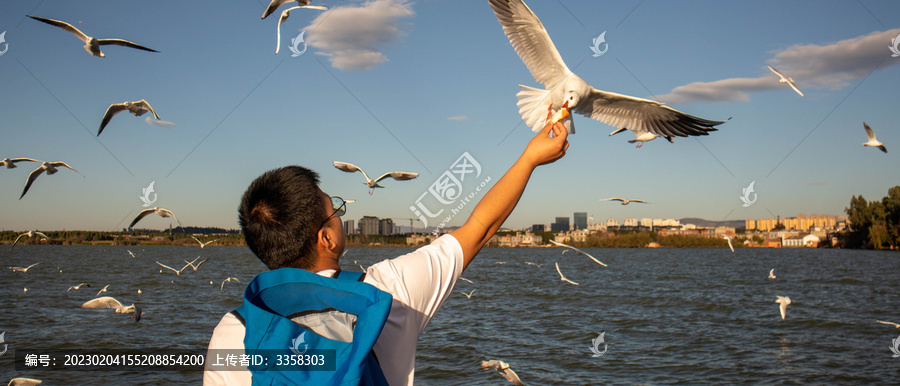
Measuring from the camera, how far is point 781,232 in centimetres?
15588

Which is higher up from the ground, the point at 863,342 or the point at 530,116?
the point at 530,116

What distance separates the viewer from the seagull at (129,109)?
8.84 metres

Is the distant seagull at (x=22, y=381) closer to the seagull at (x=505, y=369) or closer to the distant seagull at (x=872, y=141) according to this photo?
the seagull at (x=505, y=369)

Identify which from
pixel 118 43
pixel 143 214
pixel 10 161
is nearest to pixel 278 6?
pixel 118 43

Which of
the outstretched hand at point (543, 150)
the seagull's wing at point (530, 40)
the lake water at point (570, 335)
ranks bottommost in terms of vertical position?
the lake water at point (570, 335)

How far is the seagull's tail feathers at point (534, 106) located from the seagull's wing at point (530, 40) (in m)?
0.25

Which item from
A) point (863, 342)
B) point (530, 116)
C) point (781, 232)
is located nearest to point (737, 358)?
Result: point (863, 342)

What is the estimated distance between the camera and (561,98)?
20.2ft

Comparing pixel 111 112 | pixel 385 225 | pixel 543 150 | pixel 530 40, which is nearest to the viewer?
pixel 543 150

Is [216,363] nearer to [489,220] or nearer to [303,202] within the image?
[303,202]

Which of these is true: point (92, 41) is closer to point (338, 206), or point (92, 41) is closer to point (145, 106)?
point (145, 106)

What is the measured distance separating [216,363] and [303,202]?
1.47 ft

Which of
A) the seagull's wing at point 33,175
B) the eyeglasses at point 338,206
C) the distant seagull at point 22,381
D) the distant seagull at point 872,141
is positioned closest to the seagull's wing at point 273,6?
the seagull's wing at point 33,175

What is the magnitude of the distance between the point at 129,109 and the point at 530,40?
20.6ft
